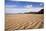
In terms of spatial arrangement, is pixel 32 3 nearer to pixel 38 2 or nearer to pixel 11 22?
pixel 38 2

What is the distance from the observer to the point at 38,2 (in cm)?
182

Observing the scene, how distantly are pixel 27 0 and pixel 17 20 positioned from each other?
0.44 meters

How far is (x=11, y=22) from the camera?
5.68ft

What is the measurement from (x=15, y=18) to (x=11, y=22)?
0.11m
